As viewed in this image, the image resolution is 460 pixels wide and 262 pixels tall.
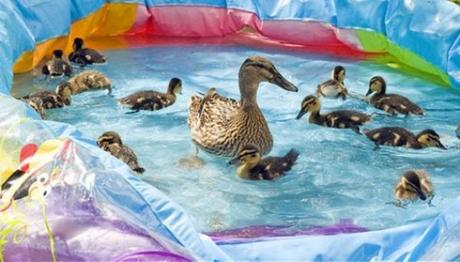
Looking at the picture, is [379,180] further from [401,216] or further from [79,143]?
[79,143]

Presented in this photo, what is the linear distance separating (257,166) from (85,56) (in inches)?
89.2

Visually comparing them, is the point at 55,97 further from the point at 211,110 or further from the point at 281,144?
the point at 281,144

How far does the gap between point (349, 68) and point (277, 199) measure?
7.40 feet

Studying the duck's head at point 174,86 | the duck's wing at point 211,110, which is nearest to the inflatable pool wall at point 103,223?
the duck's wing at point 211,110

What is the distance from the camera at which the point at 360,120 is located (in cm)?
544

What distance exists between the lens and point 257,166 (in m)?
4.78

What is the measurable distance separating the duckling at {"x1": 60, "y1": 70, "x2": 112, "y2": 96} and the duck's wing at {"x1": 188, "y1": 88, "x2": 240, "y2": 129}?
3.18 feet

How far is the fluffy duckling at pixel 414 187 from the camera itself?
4.48 meters

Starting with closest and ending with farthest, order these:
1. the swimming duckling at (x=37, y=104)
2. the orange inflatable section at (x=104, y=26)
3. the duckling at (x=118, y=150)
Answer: the duckling at (x=118, y=150) → the swimming duckling at (x=37, y=104) → the orange inflatable section at (x=104, y=26)

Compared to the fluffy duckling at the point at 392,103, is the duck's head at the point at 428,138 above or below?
above

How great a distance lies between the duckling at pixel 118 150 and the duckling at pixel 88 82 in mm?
1190

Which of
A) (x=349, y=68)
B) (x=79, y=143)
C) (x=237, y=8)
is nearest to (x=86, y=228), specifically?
(x=79, y=143)

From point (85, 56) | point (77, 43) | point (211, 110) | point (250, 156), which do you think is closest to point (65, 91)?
point (85, 56)

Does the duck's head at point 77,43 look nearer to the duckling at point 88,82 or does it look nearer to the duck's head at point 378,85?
the duckling at point 88,82
